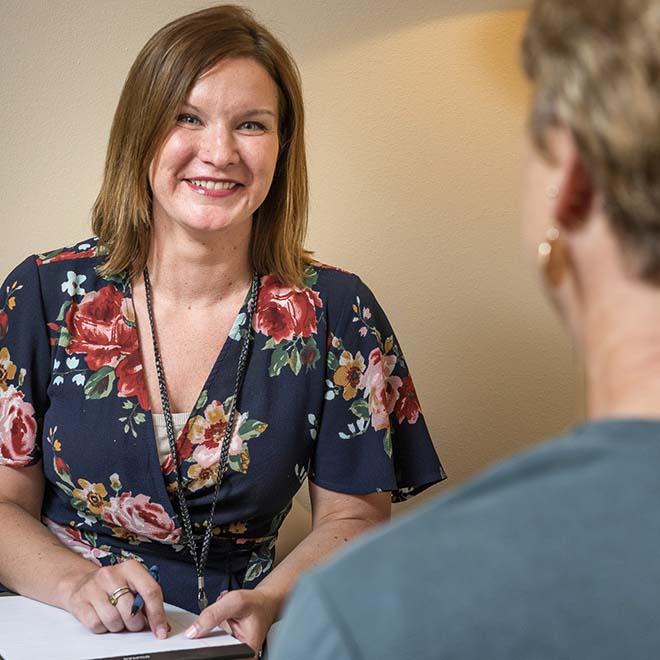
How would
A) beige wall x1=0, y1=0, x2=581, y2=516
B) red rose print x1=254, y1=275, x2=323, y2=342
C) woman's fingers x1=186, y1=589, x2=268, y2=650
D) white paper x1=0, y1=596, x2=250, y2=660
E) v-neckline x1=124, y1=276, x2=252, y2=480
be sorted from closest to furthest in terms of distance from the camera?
1. white paper x1=0, y1=596, x2=250, y2=660
2. woman's fingers x1=186, y1=589, x2=268, y2=650
3. v-neckline x1=124, y1=276, x2=252, y2=480
4. red rose print x1=254, y1=275, x2=323, y2=342
5. beige wall x1=0, y1=0, x2=581, y2=516

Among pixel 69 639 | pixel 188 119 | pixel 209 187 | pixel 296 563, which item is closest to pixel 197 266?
pixel 209 187

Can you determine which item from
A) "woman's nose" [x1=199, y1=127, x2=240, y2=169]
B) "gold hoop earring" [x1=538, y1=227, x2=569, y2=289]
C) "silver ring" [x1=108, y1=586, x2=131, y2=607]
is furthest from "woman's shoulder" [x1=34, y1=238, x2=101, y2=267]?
"gold hoop earring" [x1=538, y1=227, x2=569, y2=289]

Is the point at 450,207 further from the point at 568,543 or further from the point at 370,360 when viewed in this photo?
the point at 568,543

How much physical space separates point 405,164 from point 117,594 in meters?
1.21

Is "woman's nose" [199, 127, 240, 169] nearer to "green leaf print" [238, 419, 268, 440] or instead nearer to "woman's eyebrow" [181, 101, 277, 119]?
"woman's eyebrow" [181, 101, 277, 119]

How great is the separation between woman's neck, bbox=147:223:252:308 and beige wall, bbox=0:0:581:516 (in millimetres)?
484

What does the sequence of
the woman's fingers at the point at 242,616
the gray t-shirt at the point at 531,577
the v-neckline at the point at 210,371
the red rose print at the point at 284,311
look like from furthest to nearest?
the red rose print at the point at 284,311, the v-neckline at the point at 210,371, the woman's fingers at the point at 242,616, the gray t-shirt at the point at 531,577

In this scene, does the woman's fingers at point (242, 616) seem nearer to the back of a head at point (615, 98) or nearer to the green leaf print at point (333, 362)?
the green leaf print at point (333, 362)

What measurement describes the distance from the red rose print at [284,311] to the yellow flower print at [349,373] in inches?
2.9

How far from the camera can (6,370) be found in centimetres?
178

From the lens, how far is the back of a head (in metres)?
0.58

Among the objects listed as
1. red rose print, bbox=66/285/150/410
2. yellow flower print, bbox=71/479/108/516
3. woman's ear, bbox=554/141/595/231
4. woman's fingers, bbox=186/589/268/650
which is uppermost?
woman's ear, bbox=554/141/595/231

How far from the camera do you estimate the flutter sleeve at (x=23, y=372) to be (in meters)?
1.76

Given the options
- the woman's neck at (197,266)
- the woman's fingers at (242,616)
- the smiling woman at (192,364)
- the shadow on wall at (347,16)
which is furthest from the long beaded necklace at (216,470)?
the shadow on wall at (347,16)
